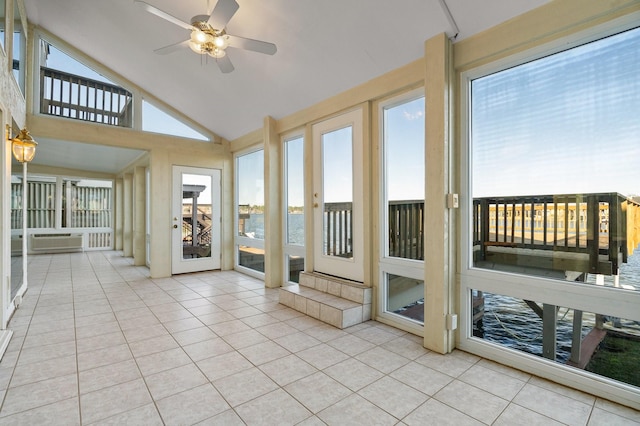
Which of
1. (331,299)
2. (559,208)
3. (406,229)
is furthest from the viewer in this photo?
(331,299)

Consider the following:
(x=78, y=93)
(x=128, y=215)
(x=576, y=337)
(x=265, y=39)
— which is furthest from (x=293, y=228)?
(x=128, y=215)

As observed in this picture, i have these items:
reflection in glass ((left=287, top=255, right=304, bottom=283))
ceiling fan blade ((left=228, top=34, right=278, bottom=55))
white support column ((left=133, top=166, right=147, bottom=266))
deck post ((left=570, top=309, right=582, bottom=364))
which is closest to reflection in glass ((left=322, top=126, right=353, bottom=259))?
reflection in glass ((left=287, top=255, right=304, bottom=283))

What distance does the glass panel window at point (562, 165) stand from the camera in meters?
2.01

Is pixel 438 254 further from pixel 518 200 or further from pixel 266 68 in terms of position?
pixel 266 68

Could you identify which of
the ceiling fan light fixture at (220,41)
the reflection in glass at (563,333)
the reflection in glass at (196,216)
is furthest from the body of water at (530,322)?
the reflection in glass at (196,216)

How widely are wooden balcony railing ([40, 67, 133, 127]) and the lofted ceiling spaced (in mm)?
403

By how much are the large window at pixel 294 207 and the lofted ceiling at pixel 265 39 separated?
569 mm

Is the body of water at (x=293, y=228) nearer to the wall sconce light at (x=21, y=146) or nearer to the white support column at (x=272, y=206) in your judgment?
the white support column at (x=272, y=206)

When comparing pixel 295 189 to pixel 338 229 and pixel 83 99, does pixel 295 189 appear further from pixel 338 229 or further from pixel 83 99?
pixel 83 99

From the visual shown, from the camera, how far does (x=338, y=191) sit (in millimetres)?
3855

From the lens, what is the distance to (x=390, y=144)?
130 inches

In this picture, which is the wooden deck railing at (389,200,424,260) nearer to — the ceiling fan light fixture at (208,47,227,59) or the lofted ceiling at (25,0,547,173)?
the lofted ceiling at (25,0,547,173)

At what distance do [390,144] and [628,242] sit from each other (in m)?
2.03

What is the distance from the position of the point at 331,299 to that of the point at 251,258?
261 centimetres
